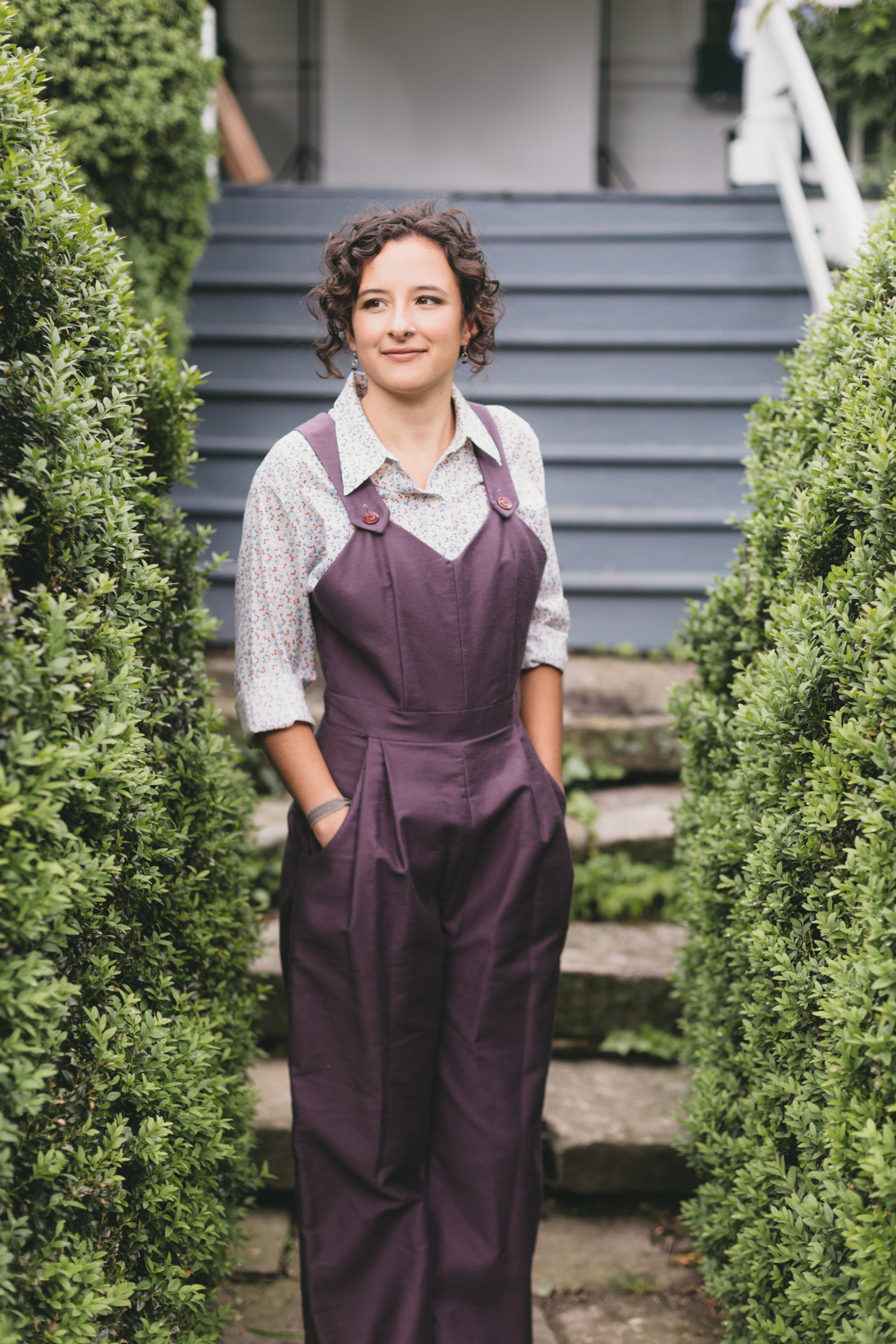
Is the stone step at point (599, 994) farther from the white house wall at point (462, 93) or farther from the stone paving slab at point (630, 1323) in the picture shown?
the white house wall at point (462, 93)

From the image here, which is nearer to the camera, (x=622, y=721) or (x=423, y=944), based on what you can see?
(x=423, y=944)

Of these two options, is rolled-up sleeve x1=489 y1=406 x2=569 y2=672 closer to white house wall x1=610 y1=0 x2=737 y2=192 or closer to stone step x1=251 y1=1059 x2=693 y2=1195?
stone step x1=251 y1=1059 x2=693 y2=1195

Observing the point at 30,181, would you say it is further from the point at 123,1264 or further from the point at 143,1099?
the point at 123,1264

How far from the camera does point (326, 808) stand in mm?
1911

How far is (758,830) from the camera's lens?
1.92 meters

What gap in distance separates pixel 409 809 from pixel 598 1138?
1.32m

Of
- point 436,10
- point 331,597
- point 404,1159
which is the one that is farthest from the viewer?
point 436,10

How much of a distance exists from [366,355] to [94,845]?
93 centimetres

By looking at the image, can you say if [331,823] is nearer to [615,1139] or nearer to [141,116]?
[615,1139]

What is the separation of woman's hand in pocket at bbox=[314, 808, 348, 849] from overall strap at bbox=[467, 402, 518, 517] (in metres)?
0.58

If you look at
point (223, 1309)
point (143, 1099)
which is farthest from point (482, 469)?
point (223, 1309)

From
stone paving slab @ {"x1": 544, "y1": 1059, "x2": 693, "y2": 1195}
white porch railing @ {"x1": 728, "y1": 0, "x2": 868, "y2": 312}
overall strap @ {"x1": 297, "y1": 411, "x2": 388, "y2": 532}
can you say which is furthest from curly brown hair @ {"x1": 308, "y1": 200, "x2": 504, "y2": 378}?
white porch railing @ {"x1": 728, "y1": 0, "x2": 868, "y2": 312}

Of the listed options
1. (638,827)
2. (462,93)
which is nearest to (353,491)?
(638,827)

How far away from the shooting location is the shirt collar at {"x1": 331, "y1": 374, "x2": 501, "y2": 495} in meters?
1.90
